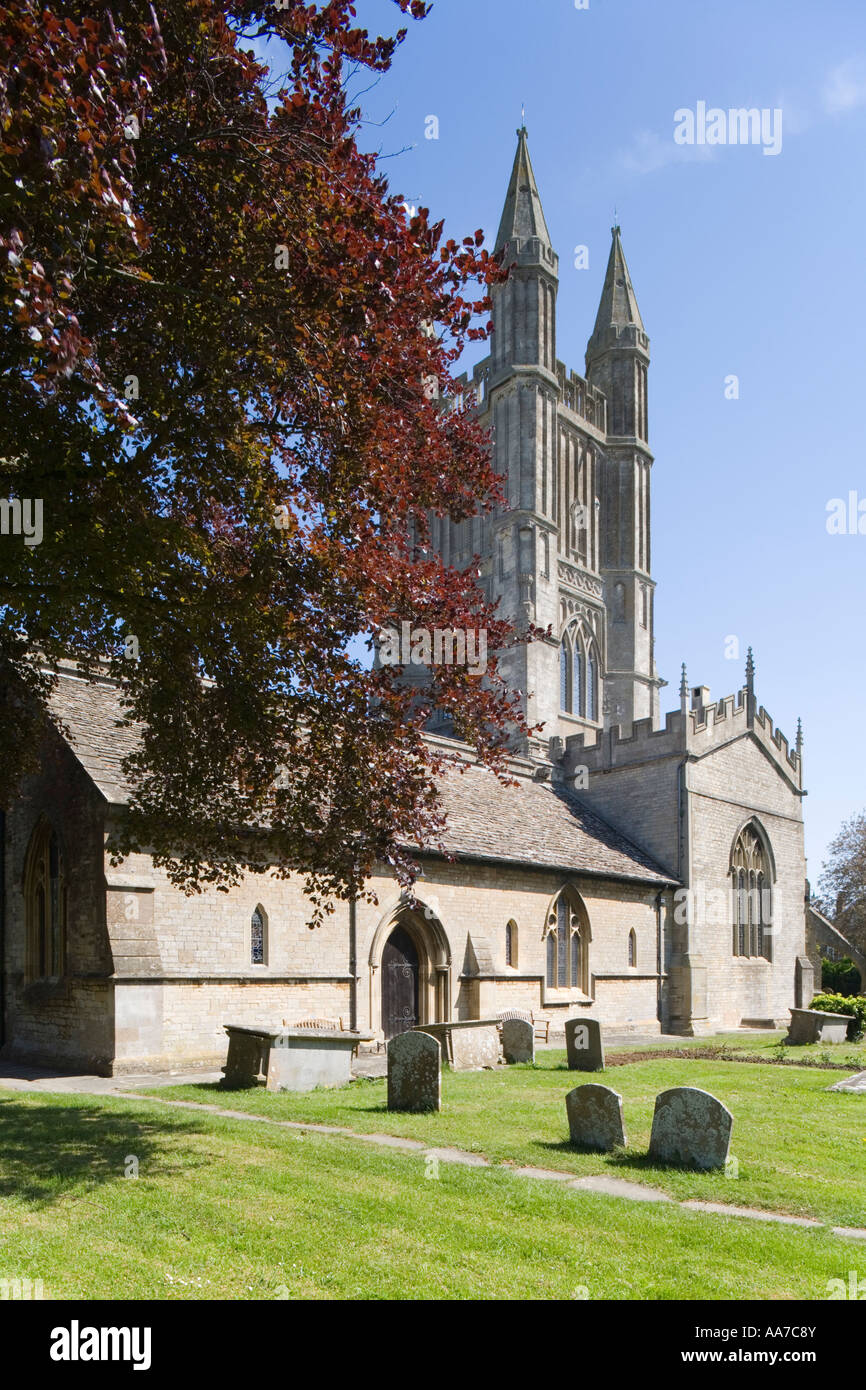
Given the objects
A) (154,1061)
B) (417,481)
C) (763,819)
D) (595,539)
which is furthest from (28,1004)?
(595,539)

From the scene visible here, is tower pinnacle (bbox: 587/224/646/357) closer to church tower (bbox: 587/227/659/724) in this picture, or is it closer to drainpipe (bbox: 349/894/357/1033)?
church tower (bbox: 587/227/659/724)

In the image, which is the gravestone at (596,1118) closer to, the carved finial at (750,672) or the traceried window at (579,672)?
the carved finial at (750,672)

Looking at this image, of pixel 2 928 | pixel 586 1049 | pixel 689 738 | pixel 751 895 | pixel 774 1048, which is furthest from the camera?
pixel 751 895

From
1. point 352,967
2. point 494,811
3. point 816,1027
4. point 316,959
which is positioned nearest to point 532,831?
point 494,811

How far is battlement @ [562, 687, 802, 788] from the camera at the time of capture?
102 feet

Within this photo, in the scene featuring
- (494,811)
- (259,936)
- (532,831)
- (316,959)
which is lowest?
(316,959)

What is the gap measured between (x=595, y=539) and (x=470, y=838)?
33.7 m

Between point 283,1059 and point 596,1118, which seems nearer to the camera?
point 596,1118

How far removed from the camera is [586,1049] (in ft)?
57.5

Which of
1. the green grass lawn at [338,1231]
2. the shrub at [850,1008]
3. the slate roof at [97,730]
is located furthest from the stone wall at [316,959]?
the shrub at [850,1008]

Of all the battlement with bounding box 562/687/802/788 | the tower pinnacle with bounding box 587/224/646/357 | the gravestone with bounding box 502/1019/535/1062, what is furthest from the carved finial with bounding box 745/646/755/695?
the tower pinnacle with bounding box 587/224/646/357

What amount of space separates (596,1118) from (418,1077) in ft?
9.01

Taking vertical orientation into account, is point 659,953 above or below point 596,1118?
below

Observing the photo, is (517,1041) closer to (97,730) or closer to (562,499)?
(97,730)
